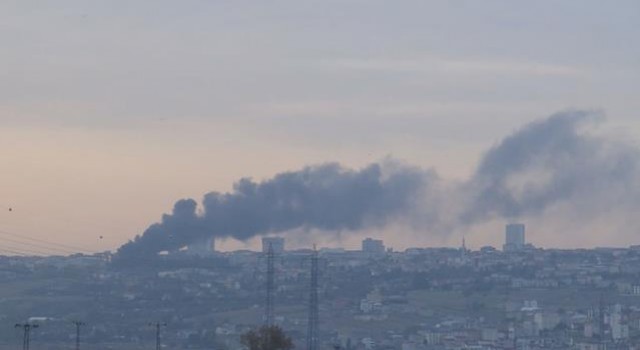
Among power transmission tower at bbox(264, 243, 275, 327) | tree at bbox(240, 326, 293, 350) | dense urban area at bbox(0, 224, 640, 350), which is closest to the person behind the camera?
tree at bbox(240, 326, 293, 350)

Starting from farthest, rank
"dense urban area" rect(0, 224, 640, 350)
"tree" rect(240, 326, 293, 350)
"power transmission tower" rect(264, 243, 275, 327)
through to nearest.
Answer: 1. "dense urban area" rect(0, 224, 640, 350)
2. "power transmission tower" rect(264, 243, 275, 327)
3. "tree" rect(240, 326, 293, 350)

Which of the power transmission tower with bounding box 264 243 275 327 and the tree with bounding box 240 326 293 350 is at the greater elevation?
the power transmission tower with bounding box 264 243 275 327

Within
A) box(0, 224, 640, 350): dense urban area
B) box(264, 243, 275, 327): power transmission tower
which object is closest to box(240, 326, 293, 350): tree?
box(264, 243, 275, 327): power transmission tower

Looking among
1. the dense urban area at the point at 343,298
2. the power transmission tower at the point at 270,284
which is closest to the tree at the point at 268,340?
the power transmission tower at the point at 270,284

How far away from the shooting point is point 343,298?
152 metres

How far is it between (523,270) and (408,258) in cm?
1876

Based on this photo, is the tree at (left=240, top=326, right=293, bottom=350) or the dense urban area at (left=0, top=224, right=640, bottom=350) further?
the dense urban area at (left=0, top=224, right=640, bottom=350)

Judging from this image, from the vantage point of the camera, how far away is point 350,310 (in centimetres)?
14262

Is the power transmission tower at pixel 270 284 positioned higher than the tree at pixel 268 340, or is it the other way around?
the power transmission tower at pixel 270 284

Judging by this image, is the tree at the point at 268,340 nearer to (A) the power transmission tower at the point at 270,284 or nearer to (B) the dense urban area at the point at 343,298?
(A) the power transmission tower at the point at 270,284

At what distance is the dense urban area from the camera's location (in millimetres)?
121500

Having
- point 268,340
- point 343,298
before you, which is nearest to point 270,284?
point 268,340

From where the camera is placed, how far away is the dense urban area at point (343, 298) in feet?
399

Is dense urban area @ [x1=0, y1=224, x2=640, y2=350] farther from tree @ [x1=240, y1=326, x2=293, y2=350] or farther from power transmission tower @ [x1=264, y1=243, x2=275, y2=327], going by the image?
tree @ [x1=240, y1=326, x2=293, y2=350]
